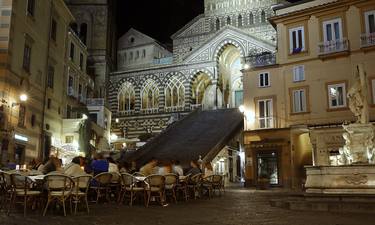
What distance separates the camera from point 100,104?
1325 inches

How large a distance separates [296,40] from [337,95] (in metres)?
4.17

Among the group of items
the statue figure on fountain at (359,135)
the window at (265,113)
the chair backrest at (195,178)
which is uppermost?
the window at (265,113)

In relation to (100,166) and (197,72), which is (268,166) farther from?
(197,72)

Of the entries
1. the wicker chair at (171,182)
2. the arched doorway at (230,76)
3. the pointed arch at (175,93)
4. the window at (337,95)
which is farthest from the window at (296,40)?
the pointed arch at (175,93)

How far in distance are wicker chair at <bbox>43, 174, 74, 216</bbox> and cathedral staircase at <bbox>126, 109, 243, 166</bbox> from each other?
44.1 feet

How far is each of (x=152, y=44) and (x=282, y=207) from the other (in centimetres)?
3779

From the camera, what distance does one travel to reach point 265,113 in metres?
22.9

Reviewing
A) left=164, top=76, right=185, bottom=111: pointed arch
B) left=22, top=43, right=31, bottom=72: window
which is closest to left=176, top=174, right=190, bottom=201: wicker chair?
left=22, top=43, right=31, bottom=72: window

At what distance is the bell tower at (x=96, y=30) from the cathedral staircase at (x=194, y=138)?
17.0 metres

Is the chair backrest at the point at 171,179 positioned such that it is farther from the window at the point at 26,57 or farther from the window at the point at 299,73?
the window at the point at 299,73

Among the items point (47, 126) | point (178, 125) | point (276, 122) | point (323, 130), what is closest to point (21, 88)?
point (47, 126)

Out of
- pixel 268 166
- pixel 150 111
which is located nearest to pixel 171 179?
pixel 268 166

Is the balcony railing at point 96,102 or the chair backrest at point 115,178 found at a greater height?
the balcony railing at point 96,102

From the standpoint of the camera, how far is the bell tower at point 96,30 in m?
42.6
